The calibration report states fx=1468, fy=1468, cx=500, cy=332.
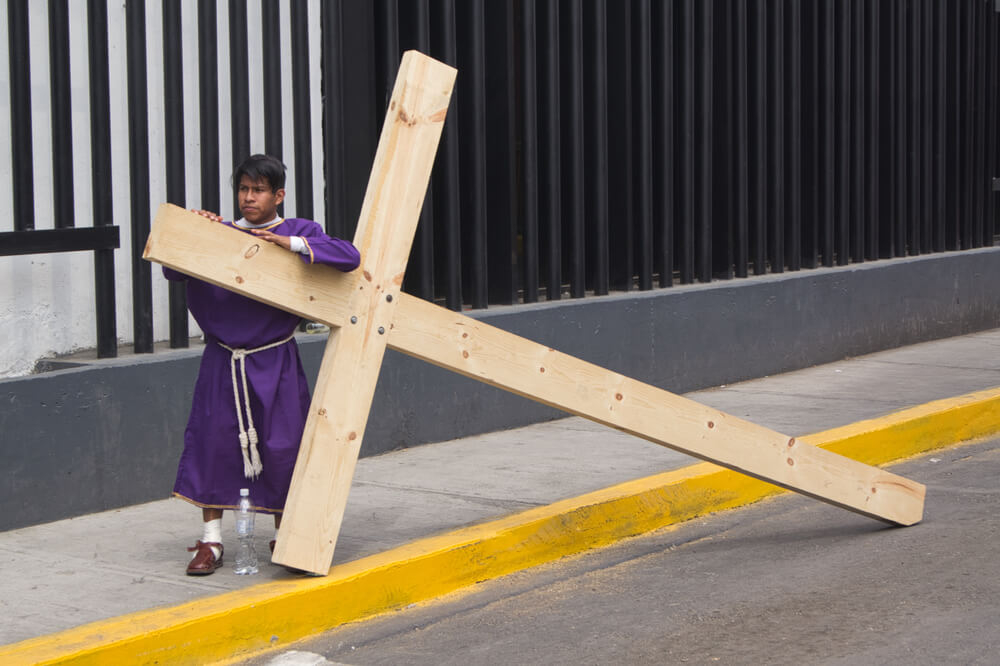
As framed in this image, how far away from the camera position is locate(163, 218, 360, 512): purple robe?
543 cm

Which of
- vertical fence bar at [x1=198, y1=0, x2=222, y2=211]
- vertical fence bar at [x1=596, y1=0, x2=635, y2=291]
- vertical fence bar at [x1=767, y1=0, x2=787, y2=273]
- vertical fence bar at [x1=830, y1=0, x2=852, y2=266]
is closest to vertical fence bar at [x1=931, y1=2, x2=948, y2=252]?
vertical fence bar at [x1=830, y1=0, x2=852, y2=266]

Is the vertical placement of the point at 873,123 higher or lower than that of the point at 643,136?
higher

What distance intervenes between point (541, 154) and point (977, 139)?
6420 mm

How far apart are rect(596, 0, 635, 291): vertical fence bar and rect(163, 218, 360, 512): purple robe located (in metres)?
5.15

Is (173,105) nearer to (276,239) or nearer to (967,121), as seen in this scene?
(276,239)

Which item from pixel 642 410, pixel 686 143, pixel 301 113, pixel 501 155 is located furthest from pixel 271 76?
pixel 686 143

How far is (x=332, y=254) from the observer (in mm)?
5082

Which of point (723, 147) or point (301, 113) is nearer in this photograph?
point (301, 113)

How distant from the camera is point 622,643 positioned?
5.12 metres

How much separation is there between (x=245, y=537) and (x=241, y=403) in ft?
1.70

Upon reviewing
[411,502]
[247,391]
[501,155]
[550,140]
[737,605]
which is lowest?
[737,605]

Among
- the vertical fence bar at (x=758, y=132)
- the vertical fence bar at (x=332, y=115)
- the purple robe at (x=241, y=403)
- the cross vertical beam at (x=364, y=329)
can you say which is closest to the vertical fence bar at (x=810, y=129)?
the vertical fence bar at (x=758, y=132)

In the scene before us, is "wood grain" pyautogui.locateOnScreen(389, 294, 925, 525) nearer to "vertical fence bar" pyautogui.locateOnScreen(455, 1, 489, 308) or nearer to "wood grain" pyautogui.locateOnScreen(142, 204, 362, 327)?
"wood grain" pyautogui.locateOnScreen(142, 204, 362, 327)

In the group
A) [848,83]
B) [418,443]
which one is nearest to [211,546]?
[418,443]
